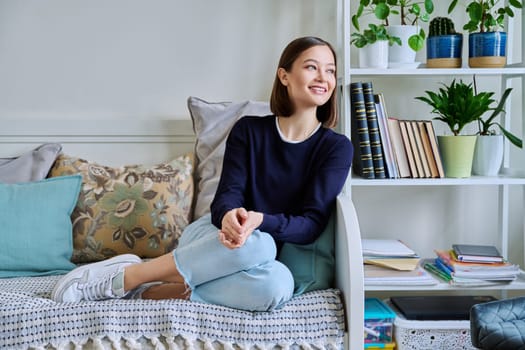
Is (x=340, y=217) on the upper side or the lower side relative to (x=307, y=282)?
upper

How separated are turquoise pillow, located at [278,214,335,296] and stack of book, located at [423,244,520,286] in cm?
42

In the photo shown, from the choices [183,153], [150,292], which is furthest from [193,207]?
[150,292]

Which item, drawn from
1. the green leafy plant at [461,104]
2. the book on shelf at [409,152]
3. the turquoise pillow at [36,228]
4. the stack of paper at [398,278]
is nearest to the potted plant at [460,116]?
the green leafy plant at [461,104]

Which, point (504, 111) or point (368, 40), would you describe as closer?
point (368, 40)

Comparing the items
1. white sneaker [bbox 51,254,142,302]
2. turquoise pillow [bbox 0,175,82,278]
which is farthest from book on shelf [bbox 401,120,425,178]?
turquoise pillow [bbox 0,175,82,278]

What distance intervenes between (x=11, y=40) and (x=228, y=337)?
4.38 ft

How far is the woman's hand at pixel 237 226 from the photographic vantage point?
1.45m

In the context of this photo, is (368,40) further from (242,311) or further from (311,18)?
(242,311)

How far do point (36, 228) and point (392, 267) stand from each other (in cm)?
104

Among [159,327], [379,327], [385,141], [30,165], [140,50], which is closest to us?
[159,327]

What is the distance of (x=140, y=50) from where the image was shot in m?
2.14

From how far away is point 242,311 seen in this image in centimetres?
145

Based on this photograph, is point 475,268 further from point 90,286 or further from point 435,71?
point 90,286

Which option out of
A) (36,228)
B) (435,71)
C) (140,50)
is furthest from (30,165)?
(435,71)
